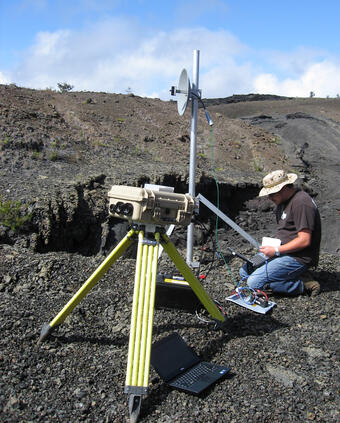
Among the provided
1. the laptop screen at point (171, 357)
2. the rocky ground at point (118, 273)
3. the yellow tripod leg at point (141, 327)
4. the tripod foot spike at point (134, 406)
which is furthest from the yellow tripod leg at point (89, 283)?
the tripod foot spike at point (134, 406)

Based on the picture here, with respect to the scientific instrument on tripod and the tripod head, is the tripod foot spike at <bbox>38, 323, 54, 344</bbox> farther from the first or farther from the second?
the tripod head

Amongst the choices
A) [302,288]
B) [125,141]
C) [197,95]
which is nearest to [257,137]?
[125,141]

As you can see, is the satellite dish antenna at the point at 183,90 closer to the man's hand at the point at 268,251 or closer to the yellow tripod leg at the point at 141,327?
the man's hand at the point at 268,251

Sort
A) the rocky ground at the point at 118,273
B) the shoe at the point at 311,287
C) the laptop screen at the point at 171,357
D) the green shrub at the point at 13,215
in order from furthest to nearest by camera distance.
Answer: the green shrub at the point at 13,215, the shoe at the point at 311,287, the laptop screen at the point at 171,357, the rocky ground at the point at 118,273

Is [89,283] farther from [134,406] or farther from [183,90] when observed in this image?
[183,90]

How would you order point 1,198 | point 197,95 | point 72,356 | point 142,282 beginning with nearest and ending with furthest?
point 142,282 < point 72,356 < point 197,95 < point 1,198

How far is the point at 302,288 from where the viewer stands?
15.6 ft

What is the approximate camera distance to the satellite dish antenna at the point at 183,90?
5148 millimetres

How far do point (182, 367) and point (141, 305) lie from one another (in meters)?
0.68

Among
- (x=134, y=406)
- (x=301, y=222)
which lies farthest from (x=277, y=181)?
(x=134, y=406)

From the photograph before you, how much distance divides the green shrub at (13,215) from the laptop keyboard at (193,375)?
11.1ft

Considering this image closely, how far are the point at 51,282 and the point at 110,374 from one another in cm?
167

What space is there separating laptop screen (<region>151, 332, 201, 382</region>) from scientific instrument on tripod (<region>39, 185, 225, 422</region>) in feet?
1.33

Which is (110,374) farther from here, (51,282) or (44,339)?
(51,282)
